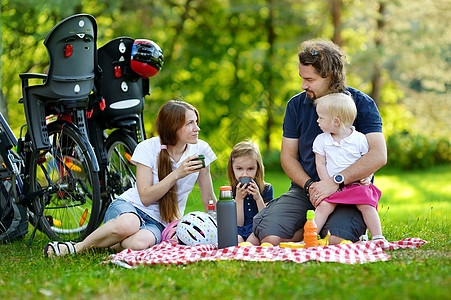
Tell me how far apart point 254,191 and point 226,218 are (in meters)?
0.54

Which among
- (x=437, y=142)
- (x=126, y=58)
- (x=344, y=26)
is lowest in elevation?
(x=437, y=142)

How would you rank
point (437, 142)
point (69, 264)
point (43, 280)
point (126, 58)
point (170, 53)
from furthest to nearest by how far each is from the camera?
point (170, 53) → point (437, 142) → point (126, 58) → point (69, 264) → point (43, 280)

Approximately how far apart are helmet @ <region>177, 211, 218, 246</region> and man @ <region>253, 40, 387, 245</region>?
30 centimetres

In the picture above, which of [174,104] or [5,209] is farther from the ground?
[174,104]

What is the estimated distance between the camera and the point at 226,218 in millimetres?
3467

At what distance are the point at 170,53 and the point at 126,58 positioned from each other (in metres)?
11.0

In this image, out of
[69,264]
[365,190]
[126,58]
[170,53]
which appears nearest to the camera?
[69,264]

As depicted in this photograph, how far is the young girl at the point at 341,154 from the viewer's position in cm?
358

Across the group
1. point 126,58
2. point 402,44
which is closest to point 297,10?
point 402,44

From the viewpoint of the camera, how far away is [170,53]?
15.3 metres

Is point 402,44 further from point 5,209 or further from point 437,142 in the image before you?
point 5,209

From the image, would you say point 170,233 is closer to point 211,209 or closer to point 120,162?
point 211,209

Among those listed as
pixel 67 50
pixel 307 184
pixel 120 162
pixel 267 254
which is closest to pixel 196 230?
pixel 267 254

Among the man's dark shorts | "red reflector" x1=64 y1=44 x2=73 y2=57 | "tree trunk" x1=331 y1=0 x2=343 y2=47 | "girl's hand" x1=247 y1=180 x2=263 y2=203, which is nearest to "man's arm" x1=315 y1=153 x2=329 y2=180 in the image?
the man's dark shorts
